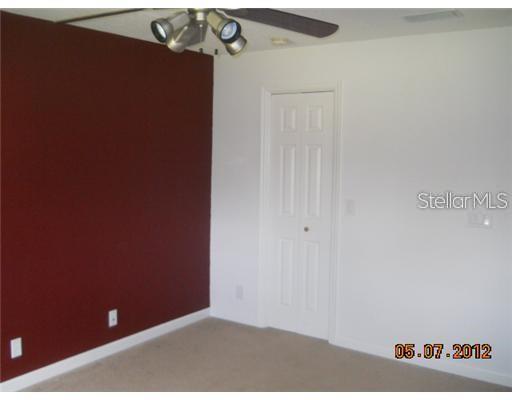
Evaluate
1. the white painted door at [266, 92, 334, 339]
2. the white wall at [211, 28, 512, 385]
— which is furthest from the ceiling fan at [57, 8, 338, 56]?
the white painted door at [266, 92, 334, 339]

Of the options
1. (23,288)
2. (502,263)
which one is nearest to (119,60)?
(23,288)

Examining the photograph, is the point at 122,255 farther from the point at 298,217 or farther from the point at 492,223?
the point at 492,223

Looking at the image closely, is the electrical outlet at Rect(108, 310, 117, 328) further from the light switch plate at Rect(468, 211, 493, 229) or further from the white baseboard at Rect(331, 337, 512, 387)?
the light switch plate at Rect(468, 211, 493, 229)

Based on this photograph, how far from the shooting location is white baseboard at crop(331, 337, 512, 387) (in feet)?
12.5

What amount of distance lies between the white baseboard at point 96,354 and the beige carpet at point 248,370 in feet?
0.18

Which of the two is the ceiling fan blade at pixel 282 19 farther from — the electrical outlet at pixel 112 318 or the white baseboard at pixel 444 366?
the electrical outlet at pixel 112 318

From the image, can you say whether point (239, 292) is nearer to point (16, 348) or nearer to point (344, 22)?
point (16, 348)

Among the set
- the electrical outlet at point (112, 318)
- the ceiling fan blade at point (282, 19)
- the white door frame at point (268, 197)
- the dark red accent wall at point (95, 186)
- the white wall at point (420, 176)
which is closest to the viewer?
the ceiling fan blade at point (282, 19)

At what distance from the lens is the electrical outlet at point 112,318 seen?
4.24m

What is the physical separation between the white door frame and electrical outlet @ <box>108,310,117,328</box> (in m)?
1.16

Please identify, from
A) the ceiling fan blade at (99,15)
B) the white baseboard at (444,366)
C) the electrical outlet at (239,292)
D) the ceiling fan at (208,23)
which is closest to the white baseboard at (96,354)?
the electrical outlet at (239,292)

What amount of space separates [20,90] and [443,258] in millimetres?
2776

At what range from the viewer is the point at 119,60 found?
4.13 metres
